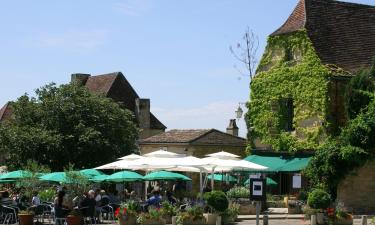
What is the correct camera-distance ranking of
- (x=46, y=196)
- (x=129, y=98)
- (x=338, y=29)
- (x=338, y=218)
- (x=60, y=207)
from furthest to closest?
(x=129, y=98) < (x=338, y=29) < (x=46, y=196) < (x=338, y=218) < (x=60, y=207)

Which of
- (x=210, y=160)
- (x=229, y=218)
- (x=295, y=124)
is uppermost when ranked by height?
(x=295, y=124)

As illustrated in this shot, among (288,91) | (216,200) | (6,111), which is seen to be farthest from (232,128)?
(216,200)

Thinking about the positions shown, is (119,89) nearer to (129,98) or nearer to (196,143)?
(129,98)

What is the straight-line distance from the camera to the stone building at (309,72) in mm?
37562

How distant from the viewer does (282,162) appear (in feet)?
126

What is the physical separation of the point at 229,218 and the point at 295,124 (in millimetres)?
13075

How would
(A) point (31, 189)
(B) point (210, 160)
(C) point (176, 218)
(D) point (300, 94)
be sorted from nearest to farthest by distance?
(C) point (176, 218) < (B) point (210, 160) < (A) point (31, 189) < (D) point (300, 94)

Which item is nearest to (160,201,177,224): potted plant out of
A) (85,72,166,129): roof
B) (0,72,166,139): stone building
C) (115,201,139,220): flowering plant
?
(115,201,139,220): flowering plant

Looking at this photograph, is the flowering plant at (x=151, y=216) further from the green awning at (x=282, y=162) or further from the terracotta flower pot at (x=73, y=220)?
the green awning at (x=282, y=162)

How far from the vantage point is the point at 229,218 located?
88.4 feet

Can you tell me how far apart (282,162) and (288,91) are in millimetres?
3873

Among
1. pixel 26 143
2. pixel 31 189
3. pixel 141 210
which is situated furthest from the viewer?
pixel 26 143

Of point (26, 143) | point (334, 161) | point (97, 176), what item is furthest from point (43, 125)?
point (334, 161)

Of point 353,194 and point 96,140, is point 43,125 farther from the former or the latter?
point 353,194
